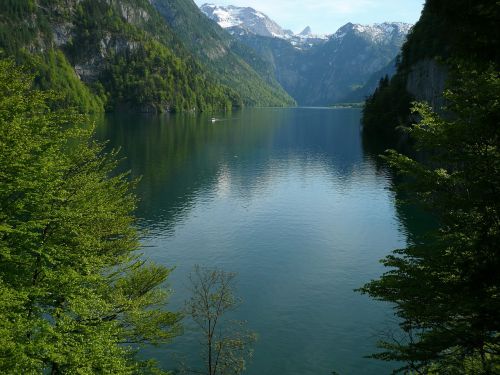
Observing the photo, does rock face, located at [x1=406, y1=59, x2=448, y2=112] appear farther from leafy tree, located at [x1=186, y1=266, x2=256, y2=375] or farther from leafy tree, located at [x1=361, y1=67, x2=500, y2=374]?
leafy tree, located at [x1=361, y1=67, x2=500, y2=374]

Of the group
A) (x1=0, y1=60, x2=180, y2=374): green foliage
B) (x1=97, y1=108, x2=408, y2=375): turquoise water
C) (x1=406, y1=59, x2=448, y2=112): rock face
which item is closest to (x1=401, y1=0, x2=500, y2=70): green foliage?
(x1=0, y1=60, x2=180, y2=374): green foliage

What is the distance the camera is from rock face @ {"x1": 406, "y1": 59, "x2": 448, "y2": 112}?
362ft

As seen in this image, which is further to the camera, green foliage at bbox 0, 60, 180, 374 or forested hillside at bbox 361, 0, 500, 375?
green foliage at bbox 0, 60, 180, 374

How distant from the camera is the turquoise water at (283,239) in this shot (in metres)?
36.1

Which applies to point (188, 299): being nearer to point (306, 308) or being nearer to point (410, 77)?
point (306, 308)

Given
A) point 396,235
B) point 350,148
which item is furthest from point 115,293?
point 350,148

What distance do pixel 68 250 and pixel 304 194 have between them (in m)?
71.5

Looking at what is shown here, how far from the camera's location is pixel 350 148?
151 m

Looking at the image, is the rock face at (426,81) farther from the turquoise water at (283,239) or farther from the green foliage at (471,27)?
the green foliage at (471,27)

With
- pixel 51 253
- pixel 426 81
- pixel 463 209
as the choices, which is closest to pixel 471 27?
pixel 463 209

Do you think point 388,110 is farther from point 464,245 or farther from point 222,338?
point 464,245

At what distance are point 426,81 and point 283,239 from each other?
85667mm

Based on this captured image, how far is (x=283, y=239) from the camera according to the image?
63.3m

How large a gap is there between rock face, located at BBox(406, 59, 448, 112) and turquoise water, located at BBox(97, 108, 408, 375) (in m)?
23.7
